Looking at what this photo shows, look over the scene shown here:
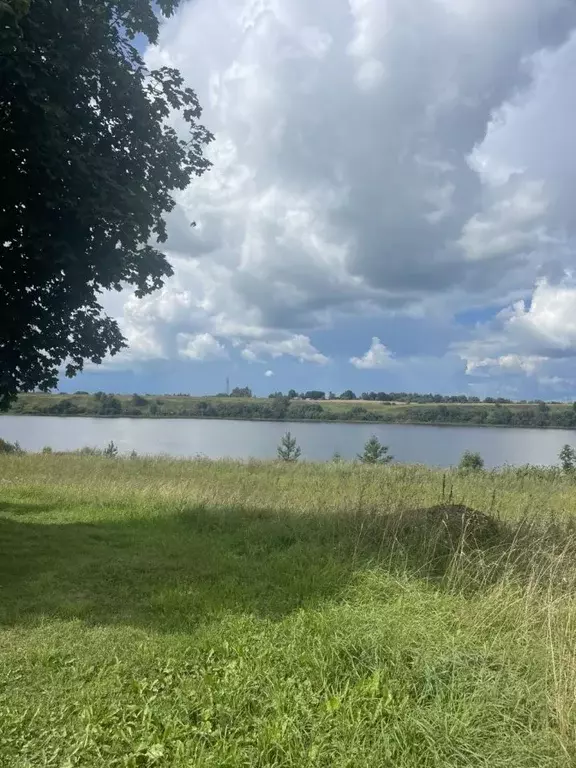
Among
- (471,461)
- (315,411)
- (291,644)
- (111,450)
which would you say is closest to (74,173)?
(291,644)

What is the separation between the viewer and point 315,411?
6875 centimetres

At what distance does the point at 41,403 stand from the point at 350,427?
3200 cm

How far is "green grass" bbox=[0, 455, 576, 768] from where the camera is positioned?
3254mm

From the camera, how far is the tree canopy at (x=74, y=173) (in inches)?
273

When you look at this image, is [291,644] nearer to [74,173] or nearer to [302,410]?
[74,173]

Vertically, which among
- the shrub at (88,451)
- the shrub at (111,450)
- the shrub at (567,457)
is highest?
the shrub at (567,457)

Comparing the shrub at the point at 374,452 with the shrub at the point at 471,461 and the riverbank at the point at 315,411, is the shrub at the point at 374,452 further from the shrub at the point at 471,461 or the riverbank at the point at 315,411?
the riverbank at the point at 315,411

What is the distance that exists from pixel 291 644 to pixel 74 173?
6.13 metres

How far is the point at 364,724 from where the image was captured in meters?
3.40

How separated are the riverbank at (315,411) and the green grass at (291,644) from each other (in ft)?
172

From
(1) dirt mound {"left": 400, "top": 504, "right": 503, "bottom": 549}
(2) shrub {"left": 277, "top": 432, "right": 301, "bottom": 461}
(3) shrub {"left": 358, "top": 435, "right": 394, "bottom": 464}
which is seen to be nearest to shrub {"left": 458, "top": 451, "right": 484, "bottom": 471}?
(3) shrub {"left": 358, "top": 435, "right": 394, "bottom": 464}

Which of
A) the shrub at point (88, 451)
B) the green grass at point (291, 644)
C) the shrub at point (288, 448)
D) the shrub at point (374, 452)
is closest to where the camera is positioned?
the green grass at point (291, 644)

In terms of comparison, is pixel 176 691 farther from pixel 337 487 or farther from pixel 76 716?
pixel 337 487

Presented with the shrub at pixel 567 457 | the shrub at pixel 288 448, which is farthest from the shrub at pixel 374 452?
the shrub at pixel 567 457
